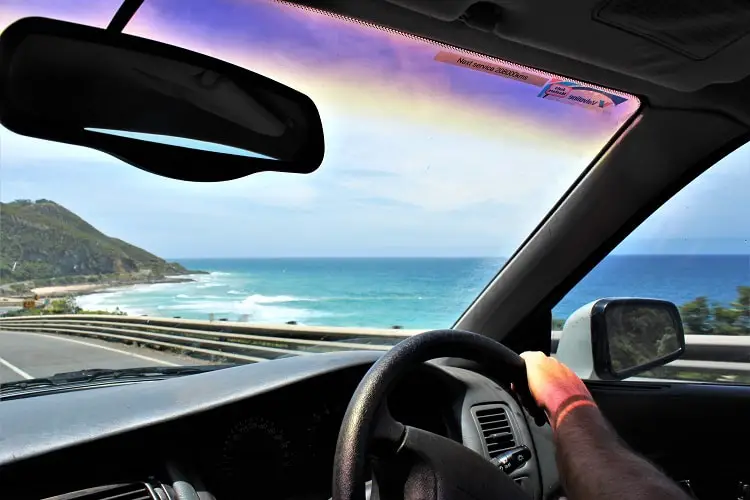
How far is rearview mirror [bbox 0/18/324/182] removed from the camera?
1754 millimetres

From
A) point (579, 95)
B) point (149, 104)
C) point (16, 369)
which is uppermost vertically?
point (579, 95)

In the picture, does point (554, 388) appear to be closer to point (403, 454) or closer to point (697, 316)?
point (403, 454)

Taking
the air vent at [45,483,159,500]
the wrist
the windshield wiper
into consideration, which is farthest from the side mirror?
the air vent at [45,483,159,500]

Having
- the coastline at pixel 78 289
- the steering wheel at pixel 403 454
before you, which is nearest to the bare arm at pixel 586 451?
the steering wheel at pixel 403 454

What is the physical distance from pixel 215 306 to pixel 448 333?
255 centimetres

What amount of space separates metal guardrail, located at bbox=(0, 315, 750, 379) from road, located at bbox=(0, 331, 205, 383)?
5cm

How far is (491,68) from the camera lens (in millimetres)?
2713

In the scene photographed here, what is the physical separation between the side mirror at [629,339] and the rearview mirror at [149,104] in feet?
6.09

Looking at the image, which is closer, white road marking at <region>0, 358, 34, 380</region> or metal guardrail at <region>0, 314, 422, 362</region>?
white road marking at <region>0, 358, 34, 380</region>

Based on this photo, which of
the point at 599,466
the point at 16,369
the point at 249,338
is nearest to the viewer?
the point at 599,466

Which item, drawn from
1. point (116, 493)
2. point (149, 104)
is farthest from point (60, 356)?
point (149, 104)

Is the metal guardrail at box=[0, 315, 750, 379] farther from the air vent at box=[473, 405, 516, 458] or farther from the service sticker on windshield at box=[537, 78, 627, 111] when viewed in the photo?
the service sticker on windshield at box=[537, 78, 627, 111]

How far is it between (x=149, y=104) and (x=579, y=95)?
1915 millimetres

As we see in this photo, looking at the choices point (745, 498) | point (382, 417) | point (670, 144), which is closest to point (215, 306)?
point (382, 417)
